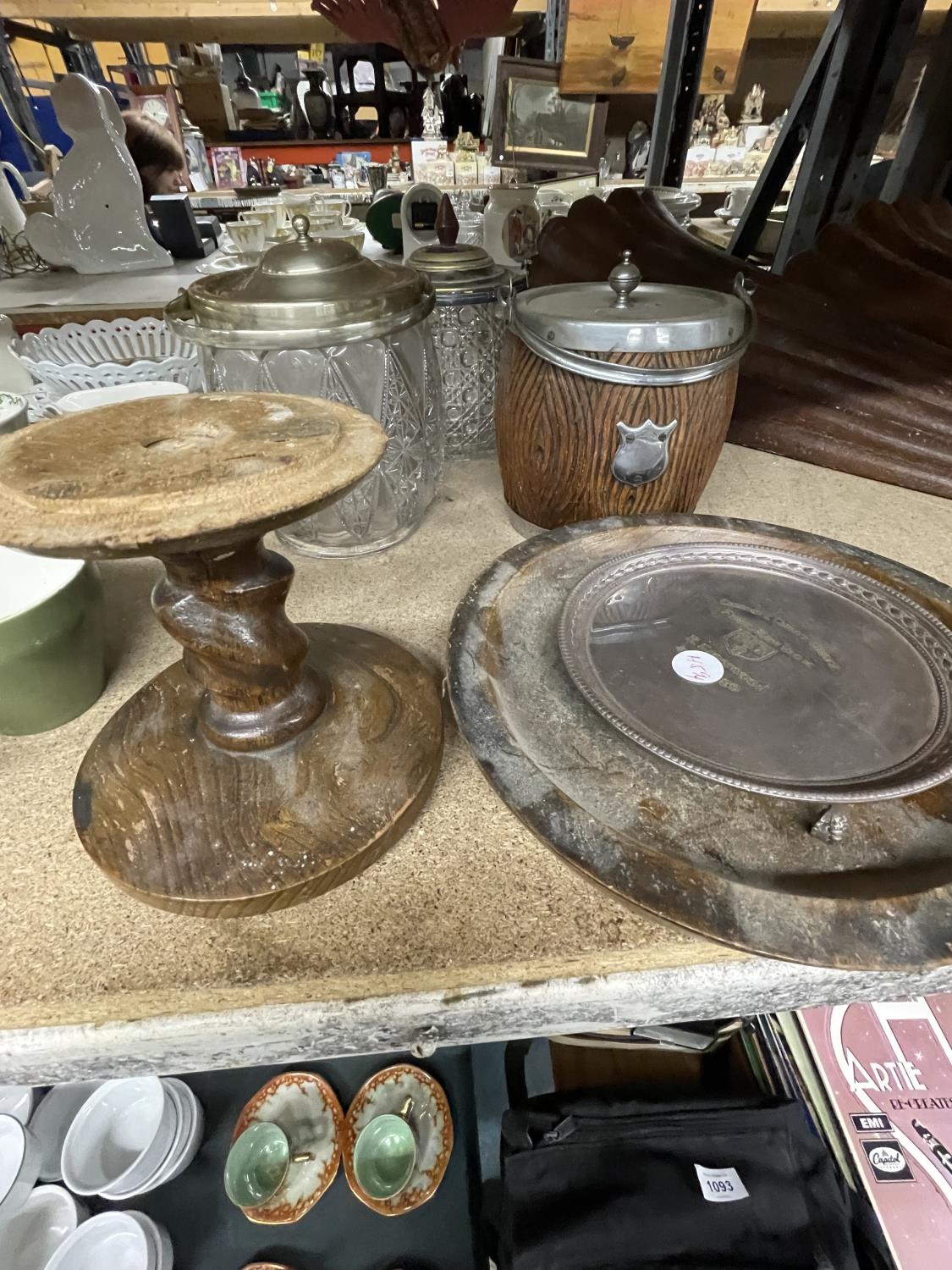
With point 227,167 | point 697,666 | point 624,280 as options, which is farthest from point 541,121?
point 227,167

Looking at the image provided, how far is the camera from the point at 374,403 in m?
0.60

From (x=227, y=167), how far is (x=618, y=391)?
2.33 metres

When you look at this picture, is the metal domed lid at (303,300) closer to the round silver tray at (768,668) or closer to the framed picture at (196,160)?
the round silver tray at (768,668)

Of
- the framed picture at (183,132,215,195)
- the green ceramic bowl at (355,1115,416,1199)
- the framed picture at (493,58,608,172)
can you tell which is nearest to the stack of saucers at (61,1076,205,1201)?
the green ceramic bowl at (355,1115,416,1199)

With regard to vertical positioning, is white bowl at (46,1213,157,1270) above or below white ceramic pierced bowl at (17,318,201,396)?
below

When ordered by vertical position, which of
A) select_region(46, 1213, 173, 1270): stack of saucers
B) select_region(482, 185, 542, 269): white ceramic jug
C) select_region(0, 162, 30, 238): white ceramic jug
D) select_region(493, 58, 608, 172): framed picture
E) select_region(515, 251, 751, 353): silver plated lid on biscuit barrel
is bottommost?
select_region(46, 1213, 173, 1270): stack of saucers

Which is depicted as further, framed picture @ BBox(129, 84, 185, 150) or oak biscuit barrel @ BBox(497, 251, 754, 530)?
framed picture @ BBox(129, 84, 185, 150)

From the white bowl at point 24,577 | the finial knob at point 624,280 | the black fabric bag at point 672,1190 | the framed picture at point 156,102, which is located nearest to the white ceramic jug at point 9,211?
the framed picture at point 156,102

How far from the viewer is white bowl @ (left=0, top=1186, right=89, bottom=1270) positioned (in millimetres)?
638

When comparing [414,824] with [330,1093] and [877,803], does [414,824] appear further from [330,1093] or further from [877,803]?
[330,1093]

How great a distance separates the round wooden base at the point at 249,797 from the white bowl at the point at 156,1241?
1.67ft

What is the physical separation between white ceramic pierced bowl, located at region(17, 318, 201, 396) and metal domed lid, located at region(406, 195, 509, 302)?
25cm

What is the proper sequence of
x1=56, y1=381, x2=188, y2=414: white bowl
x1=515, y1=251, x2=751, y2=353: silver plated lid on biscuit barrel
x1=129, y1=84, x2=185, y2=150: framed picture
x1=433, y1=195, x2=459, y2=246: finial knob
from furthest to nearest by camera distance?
1. x1=129, y1=84, x2=185, y2=150: framed picture
2. x1=433, y1=195, x2=459, y2=246: finial knob
3. x1=56, y1=381, x2=188, y2=414: white bowl
4. x1=515, y1=251, x2=751, y2=353: silver plated lid on biscuit barrel

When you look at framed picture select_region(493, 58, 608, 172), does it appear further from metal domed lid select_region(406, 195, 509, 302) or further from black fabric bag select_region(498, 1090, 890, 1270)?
black fabric bag select_region(498, 1090, 890, 1270)
